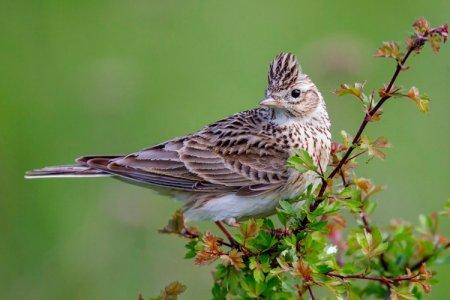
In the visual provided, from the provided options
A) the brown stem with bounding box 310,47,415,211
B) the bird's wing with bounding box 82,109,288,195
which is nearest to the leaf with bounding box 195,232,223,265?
the brown stem with bounding box 310,47,415,211

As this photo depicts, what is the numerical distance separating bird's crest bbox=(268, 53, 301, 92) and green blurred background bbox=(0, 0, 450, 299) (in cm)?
260

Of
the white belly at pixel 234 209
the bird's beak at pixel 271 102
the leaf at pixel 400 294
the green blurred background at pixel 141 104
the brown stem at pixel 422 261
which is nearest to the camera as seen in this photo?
the leaf at pixel 400 294

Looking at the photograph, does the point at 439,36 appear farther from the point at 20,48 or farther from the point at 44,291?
the point at 20,48

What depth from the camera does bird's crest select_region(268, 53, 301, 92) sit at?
20.8 ft

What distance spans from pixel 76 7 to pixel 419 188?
462cm

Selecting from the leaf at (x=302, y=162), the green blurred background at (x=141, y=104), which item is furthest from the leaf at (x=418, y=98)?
the green blurred background at (x=141, y=104)

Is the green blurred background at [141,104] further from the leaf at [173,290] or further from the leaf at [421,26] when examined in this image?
the leaf at [421,26]

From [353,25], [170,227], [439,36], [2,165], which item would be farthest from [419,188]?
[439,36]

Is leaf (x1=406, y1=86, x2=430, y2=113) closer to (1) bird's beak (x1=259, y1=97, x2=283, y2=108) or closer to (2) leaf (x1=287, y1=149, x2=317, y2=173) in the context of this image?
(2) leaf (x1=287, y1=149, x2=317, y2=173)

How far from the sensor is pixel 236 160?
683 cm

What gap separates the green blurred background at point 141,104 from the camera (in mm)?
8727

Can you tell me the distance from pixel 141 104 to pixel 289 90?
494 cm

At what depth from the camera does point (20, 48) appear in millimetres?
11633

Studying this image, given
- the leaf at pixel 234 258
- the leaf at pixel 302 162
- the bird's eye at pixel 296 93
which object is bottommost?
the leaf at pixel 234 258
